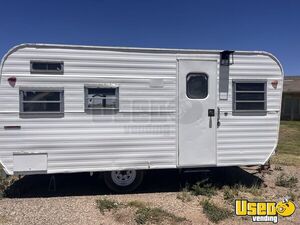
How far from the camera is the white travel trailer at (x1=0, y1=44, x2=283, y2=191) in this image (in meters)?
6.46

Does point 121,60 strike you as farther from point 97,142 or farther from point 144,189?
point 144,189

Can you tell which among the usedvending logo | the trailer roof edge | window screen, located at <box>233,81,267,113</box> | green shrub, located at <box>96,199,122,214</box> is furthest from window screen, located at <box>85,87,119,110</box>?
the usedvending logo

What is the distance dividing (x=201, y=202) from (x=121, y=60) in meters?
3.18

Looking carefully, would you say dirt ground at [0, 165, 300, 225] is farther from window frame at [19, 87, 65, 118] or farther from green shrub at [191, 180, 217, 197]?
window frame at [19, 87, 65, 118]

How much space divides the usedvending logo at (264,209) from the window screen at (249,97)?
1924 millimetres

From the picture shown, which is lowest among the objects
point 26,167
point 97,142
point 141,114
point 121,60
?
point 26,167

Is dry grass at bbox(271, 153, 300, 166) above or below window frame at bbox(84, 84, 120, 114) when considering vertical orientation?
below

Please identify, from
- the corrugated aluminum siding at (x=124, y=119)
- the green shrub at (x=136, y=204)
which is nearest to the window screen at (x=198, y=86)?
the corrugated aluminum siding at (x=124, y=119)

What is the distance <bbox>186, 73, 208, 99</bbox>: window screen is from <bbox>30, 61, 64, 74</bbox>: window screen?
262 cm

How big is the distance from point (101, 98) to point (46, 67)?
1.20 meters

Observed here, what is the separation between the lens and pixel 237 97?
7.21 metres

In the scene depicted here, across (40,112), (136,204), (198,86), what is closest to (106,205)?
(136,204)

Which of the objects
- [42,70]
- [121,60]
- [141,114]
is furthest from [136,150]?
[42,70]

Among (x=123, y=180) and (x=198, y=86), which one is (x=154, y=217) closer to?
(x=123, y=180)
